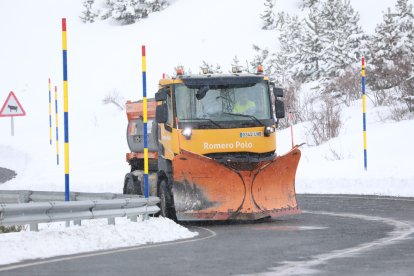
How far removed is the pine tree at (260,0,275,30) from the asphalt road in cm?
5353

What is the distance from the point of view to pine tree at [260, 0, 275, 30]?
70.5 metres

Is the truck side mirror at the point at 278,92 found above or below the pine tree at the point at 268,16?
below

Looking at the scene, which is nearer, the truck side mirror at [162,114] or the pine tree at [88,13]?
the truck side mirror at [162,114]

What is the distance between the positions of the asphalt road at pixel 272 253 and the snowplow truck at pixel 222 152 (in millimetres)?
370

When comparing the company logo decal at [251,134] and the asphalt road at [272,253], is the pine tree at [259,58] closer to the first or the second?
the company logo decal at [251,134]

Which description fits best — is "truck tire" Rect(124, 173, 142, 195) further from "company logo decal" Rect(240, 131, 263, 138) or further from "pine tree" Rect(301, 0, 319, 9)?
"pine tree" Rect(301, 0, 319, 9)

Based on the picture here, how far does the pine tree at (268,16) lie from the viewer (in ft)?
231

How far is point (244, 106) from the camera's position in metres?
17.8

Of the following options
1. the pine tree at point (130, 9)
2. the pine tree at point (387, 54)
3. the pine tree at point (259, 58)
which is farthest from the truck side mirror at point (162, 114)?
the pine tree at point (130, 9)

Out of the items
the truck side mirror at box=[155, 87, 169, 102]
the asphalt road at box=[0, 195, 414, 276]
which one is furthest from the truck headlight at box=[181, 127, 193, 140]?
the asphalt road at box=[0, 195, 414, 276]

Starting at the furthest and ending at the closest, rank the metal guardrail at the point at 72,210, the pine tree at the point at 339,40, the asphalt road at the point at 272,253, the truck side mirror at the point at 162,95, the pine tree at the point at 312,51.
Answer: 1. the pine tree at the point at 312,51
2. the pine tree at the point at 339,40
3. the truck side mirror at the point at 162,95
4. the metal guardrail at the point at 72,210
5. the asphalt road at the point at 272,253

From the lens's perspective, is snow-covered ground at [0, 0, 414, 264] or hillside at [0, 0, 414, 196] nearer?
snow-covered ground at [0, 0, 414, 264]

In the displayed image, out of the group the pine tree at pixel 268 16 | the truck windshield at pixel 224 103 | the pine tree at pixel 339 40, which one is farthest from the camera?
the pine tree at pixel 268 16

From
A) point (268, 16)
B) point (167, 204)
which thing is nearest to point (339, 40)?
point (268, 16)
